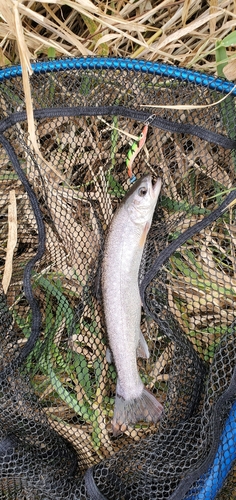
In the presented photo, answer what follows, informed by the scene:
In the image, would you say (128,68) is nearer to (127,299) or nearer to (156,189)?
(156,189)

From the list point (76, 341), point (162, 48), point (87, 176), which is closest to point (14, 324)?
point (76, 341)

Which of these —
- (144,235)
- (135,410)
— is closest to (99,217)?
(144,235)

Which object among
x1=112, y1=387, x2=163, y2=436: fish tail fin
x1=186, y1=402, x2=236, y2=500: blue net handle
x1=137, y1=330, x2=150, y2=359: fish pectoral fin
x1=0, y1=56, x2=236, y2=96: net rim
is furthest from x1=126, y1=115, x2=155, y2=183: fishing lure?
x1=186, y1=402, x2=236, y2=500: blue net handle

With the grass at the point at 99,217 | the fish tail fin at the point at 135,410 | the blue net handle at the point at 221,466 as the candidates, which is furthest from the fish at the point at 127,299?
the blue net handle at the point at 221,466

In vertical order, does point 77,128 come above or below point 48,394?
above

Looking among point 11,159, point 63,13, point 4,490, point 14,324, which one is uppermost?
point 63,13

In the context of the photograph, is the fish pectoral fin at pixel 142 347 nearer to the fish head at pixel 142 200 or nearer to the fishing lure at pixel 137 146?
the fish head at pixel 142 200

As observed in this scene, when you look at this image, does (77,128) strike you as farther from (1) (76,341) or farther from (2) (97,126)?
(1) (76,341)
